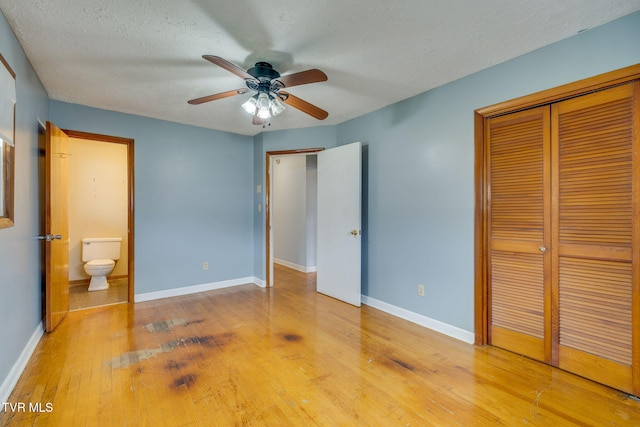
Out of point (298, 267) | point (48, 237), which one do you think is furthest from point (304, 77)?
point (298, 267)

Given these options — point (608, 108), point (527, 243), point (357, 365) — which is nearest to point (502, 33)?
point (608, 108)

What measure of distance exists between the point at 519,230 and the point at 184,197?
12.2ft

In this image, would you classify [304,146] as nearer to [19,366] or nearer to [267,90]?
[267,90]

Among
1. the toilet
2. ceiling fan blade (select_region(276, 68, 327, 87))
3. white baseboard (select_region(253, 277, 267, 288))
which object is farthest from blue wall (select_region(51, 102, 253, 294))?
ceiling fan blade (select_region(276, 68, 327, 87))

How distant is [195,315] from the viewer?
10.4 feet

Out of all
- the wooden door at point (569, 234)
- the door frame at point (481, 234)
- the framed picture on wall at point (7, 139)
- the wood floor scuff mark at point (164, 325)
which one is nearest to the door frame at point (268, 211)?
the wood floor scuff mark at point (164, 325)

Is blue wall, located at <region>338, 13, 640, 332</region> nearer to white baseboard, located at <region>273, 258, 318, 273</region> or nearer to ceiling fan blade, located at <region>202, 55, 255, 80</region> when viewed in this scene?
ceiling fan blade, located at <region>202, 55, 255, 80</region>

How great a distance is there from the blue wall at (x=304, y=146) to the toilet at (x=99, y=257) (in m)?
0.86

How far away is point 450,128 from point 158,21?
2345 mm

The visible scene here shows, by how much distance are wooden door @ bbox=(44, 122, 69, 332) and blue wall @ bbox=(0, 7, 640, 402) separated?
0.09 m

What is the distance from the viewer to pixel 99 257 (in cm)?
432

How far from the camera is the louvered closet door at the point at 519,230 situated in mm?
2197

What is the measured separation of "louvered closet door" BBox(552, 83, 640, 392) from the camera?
1.82m

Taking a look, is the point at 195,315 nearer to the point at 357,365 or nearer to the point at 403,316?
the point at 357,365
